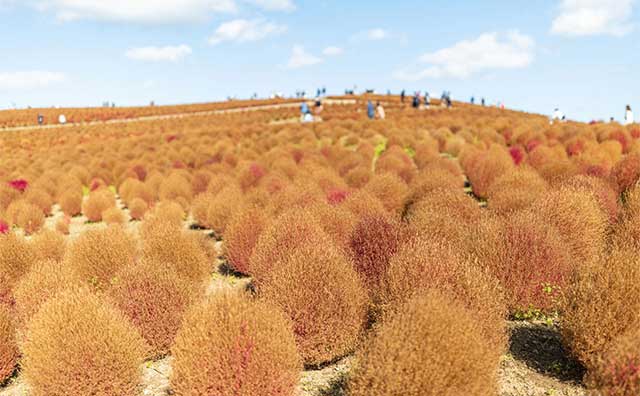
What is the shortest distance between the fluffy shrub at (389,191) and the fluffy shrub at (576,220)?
13.3 feet

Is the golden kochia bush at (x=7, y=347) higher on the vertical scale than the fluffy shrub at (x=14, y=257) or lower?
lower

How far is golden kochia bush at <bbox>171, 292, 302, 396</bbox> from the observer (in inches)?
175

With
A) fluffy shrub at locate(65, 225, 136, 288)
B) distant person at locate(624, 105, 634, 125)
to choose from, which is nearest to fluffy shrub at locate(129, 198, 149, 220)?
fluffy shrub at locate(65, 225, 136, 288)

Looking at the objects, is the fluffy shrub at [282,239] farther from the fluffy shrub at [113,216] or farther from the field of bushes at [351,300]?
the fluffy shrub at [113,216]

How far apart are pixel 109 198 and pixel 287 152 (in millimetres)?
7391

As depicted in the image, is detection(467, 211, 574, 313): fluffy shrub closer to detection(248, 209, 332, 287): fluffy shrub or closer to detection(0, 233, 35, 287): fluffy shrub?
detection(248, 209, 332, 287): fluffy shrub

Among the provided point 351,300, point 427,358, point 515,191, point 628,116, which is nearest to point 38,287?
point 351,300

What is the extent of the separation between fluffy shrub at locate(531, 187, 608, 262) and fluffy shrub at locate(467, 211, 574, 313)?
3.82 feet

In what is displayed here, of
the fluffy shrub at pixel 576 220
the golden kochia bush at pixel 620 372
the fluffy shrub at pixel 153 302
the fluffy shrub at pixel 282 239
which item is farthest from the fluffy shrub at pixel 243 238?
the golden kochia bush at pixel 620 372

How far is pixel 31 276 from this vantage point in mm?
7254

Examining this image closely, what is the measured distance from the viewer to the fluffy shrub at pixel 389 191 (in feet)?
38.8

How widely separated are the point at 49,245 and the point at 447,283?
8.42m

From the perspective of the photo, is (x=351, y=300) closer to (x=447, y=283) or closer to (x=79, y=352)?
(x=447, y=283)

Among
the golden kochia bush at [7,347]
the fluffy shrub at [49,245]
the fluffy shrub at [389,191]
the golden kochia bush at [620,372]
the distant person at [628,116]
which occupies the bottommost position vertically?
the golden kochia bush at [7,347]
